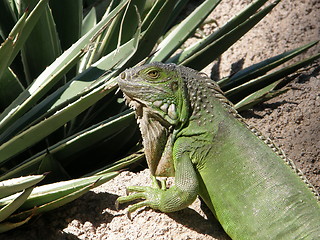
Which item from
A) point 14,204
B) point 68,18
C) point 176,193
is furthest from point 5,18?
point 176,193

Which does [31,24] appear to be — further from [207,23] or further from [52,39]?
[207,23]

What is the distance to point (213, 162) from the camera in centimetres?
364

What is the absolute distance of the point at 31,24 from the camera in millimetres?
3574

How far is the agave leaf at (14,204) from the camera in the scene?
10.3 ft

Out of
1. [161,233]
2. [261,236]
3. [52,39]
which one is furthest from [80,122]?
[261,236]

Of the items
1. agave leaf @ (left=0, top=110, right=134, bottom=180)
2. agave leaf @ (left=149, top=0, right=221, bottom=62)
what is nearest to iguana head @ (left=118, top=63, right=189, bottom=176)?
agave leaf @ (left=0, top=110, right=134, bottom=180)

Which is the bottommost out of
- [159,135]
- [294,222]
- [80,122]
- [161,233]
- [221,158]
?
[294,222]

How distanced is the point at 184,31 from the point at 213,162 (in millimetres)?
1601

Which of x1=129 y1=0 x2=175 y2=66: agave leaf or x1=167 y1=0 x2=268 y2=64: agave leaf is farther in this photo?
x1=167 y1=0 x2=268 y2=64: agave leaf

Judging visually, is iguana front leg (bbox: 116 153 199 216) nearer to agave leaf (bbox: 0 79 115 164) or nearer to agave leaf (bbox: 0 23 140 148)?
agave leaf (bbox: 0 79 115 164)

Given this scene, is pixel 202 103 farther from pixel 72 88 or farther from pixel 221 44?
pixel 221 44

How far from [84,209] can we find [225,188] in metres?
0.98

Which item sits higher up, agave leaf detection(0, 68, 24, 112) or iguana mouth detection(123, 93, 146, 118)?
agave leaf detection(0, 68, 24, 112)

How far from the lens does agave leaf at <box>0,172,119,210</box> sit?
333 centimetres
